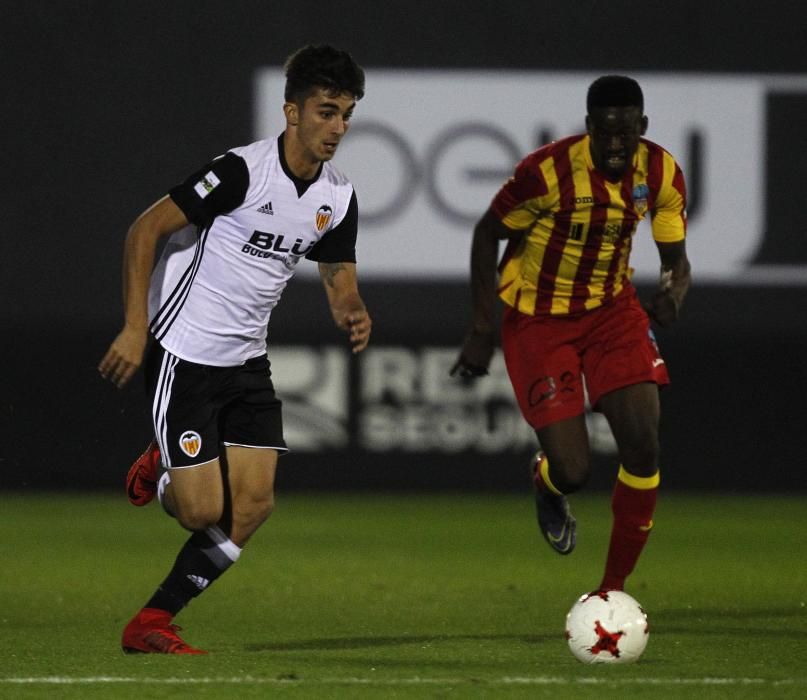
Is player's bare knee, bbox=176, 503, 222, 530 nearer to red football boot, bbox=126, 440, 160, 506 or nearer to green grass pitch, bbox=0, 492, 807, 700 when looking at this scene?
green grass pitch, bbox=0, 492, 807, 700

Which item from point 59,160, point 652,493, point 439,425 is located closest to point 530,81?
point 439,425

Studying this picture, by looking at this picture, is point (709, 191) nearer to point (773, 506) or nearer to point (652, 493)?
point (773, 506)

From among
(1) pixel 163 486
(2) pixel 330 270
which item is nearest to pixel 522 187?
(2) pixel 330 270

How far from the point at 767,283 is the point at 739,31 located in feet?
5.20

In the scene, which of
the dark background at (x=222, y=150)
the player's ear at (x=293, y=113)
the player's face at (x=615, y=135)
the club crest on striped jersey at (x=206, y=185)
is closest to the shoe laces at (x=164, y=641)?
the club crest on striped jersey at (x=206, y=185)

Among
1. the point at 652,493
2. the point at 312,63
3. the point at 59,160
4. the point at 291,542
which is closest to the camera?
the point at 312,63

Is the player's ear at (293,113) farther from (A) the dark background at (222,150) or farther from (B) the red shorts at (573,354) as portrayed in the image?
(A) the dark background at (222,150)

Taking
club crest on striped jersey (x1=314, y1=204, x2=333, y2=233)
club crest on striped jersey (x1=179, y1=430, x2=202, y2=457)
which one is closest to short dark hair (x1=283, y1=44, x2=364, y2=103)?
club crest on striped jersey (x1=314, y1=204, x2=333, y2=233)

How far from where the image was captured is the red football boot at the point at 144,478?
6.11 m

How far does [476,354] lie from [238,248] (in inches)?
42.8

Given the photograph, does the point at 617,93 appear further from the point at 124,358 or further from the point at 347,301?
the point at 124,358

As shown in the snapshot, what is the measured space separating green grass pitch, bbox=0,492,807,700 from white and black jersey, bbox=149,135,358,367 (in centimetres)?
101

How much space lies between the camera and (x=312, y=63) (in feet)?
18.1

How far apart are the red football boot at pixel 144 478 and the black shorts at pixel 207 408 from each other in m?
0.46
